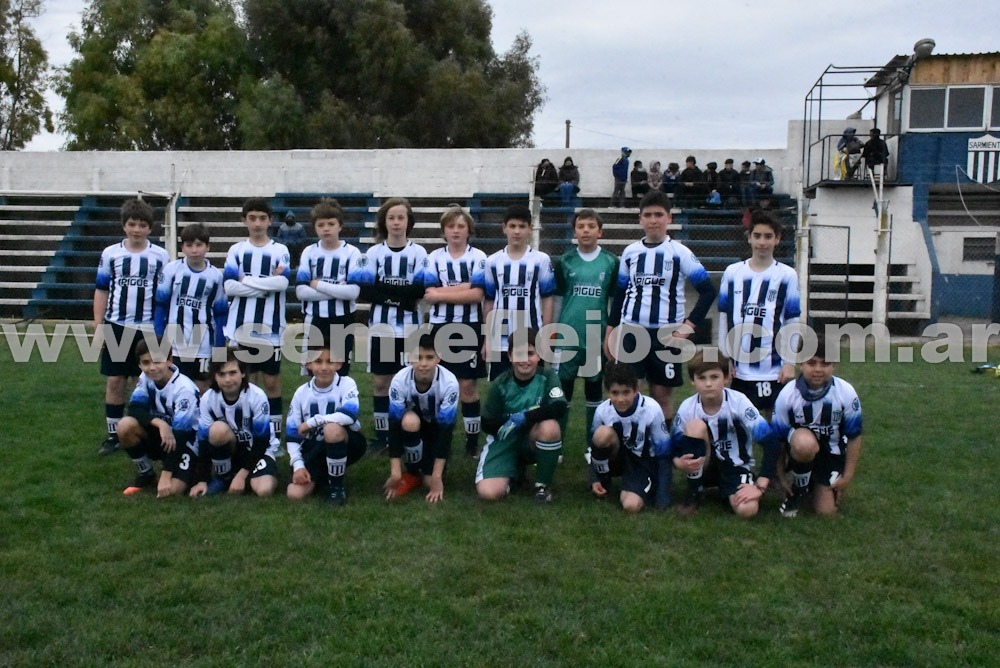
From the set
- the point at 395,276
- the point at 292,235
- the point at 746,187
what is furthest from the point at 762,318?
the point at 746,187

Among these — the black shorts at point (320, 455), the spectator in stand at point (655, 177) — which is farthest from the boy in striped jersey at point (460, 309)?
the spectator in stand at point (655, 177)

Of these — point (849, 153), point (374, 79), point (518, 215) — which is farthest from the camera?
point (374, 79)

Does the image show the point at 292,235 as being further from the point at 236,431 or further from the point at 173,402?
the point at 236,431

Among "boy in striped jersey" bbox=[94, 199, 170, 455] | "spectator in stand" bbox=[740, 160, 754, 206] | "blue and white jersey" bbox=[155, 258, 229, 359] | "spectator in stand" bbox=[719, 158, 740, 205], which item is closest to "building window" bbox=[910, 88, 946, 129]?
"spectator in stand" bbox=[740, 160, 754, 206]

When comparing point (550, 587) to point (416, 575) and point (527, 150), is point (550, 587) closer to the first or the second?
point (416, 575)

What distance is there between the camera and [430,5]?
2377 cm

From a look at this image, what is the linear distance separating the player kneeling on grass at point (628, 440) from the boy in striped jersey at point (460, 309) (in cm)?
118

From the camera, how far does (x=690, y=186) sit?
Answer: 1583 cm

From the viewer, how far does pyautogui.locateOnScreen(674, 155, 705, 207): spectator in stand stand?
15633mm

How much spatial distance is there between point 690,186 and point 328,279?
11208mm

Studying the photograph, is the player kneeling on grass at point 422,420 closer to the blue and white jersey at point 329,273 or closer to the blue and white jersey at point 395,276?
the blue and white jersey at point 395,276

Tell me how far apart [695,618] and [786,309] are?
2.26m

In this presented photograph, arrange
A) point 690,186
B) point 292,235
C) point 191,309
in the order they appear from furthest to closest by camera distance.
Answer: point 690,186 → point 292,235 → point 191,309

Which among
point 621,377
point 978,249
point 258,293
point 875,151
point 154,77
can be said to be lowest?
point 621,377
